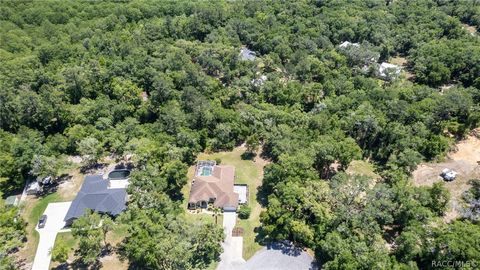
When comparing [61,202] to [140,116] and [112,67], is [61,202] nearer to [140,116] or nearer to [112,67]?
[140,116]

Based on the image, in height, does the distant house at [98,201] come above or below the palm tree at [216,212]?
above

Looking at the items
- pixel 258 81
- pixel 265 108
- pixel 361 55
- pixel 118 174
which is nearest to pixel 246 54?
pixel 258 81

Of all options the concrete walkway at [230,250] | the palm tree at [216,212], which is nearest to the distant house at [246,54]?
the palm tree at [216,212]

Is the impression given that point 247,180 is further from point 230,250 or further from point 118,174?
point 118,174

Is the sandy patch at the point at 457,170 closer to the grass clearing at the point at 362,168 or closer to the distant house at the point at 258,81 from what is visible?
the grass clearing at the point at 362,168

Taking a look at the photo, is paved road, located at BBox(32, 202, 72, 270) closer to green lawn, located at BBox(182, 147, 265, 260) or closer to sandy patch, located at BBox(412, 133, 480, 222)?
green lawn, located at BBox(182, 147, 265, 260)

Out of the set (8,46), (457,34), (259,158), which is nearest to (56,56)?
(8,46)

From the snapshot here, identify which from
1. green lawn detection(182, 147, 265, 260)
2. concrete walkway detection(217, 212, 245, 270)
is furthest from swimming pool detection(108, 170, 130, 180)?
concrete walkway detection(217, 212, 245, 270)
